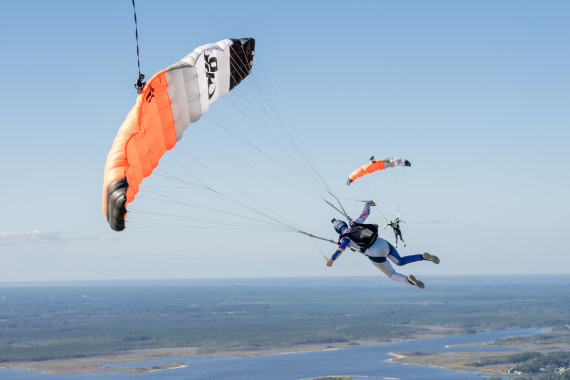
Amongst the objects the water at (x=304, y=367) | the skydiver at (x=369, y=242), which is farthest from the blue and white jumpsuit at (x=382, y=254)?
the water at (x=304, y=367)

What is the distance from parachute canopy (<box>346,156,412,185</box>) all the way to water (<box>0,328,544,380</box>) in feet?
309

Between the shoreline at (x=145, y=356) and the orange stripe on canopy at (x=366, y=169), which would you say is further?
the shoreline at (x=145, y=356)

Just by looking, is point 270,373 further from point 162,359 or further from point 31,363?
point 31,363

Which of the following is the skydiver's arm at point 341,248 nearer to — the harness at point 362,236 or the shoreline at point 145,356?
the harness at point 362,236

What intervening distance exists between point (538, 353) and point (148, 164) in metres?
133

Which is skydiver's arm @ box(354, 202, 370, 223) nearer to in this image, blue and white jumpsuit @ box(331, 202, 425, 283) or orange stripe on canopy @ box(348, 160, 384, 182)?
blue and white jumpsuit @ box(331, 202, 425, 283)

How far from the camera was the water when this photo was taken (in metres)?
119

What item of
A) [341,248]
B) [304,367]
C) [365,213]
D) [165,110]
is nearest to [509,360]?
[304,367]

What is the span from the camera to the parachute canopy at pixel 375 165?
21.1m

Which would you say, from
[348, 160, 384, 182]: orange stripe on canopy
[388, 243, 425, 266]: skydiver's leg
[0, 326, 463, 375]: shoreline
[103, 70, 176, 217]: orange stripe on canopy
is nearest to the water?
[0, 326, 463, 375]: shoreline

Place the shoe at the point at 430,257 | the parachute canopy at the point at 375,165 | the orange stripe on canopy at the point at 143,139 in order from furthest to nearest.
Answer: the parachute canopy at the point at 375,165, the shoe at the point at 430,257, the orange stripe on canopy at the point at 143,139

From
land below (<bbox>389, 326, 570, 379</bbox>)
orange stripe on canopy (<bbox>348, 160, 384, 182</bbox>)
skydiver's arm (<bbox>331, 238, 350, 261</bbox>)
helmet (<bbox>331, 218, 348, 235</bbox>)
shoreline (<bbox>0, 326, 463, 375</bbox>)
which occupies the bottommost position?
land below (<bbox>389, 326, 570, 379</bbox>)

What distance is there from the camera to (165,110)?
746 inches

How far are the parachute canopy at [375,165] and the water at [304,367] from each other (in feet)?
309
